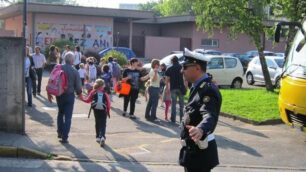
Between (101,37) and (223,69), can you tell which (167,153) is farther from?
(101,37)

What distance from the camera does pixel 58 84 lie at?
998 centimetres

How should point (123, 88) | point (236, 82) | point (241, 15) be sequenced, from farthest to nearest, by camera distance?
point (236, 82), point (241, 15), point (123, 88)

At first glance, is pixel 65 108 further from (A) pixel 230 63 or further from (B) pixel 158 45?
(B) pixel 158 45

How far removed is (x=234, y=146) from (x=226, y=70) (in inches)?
474

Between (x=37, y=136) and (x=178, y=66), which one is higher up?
(x=178, y=66)

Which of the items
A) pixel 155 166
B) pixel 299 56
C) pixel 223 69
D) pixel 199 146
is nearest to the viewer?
pixel 199 146

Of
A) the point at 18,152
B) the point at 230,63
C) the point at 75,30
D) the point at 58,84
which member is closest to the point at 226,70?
the point at 230,63

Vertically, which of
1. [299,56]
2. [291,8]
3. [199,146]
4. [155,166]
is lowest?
[155,166]

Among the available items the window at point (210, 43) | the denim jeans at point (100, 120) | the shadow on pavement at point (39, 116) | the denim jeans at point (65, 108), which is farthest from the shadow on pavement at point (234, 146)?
the window at point (210, 43)

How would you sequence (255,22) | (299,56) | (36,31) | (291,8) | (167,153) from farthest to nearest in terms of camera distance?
1. (36,31)
2. (255,22)
3. (291,8)
4. (299,56)
5. (167,153)

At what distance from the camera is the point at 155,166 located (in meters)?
8.88

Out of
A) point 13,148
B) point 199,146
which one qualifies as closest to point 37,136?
point 13,148

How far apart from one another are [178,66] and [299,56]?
3.54 meters

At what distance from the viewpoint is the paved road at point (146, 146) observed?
888 centimetres
